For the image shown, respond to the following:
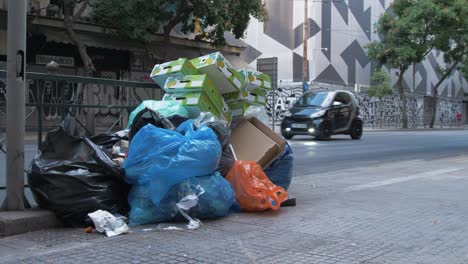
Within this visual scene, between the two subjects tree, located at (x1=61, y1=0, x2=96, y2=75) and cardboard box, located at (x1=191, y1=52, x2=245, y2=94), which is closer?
cardboard box, located at (x1=191, y1=52, x2=245, y2=94)

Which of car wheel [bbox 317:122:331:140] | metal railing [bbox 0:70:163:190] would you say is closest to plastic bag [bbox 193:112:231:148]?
metal railing [bbox 0:70:163:190]

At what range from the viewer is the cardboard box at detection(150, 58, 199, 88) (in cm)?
636

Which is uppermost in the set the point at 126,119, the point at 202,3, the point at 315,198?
the point at 202,3

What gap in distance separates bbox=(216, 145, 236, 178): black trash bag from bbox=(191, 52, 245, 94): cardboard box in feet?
3.17

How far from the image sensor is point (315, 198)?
22.6 feet

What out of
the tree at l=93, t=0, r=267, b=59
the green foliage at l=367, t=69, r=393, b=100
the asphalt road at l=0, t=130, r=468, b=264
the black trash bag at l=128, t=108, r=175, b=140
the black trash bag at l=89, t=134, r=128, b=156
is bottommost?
the asphalt road at l=0, t=130, r=468, b=264

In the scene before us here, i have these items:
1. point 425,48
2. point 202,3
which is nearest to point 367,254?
point 202,3

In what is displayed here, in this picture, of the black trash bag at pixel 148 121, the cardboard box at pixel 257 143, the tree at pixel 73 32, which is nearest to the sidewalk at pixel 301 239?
the cardboard box at pixel 257 143

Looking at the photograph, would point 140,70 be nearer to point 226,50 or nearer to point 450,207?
point 226,50

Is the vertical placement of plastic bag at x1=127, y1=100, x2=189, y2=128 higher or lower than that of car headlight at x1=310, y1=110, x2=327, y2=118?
higher

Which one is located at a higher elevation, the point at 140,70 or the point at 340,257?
the point at 140,70

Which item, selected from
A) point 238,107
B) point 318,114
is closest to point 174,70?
point 238,107

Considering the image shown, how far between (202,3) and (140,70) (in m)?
5.19

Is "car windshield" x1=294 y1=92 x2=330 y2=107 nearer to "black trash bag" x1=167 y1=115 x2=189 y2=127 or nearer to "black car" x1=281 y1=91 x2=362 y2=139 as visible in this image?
"black car" x1=281 y1=91 x2=362 y2=139
